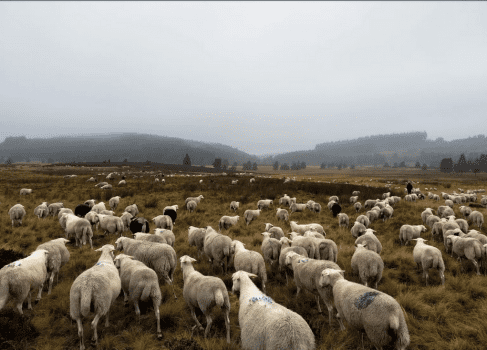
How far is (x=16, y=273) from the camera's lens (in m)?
5.49

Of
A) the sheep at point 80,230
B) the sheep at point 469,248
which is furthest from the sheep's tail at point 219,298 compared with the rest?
the sheep at point 469,248

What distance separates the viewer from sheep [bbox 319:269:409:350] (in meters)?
4.12

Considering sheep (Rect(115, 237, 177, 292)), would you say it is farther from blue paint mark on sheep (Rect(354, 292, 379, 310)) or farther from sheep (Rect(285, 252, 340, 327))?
blue paint mark on sheep (Rect(354, 292, 379, 310))

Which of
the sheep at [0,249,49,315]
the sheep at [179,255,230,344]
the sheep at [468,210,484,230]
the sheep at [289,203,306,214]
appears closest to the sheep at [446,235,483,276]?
the sheep at [468,210,484,230]

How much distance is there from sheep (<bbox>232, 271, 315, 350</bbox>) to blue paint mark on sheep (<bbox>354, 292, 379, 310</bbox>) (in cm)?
151

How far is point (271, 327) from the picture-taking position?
3.62 meters

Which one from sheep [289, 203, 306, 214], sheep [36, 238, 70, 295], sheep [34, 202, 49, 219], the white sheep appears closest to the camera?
sheep [36, 238, 70, 295]

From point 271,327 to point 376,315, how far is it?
2157mm

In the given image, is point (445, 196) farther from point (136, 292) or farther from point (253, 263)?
point (136, 292)

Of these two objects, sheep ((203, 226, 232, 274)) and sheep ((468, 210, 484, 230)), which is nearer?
sheep ((203, 226, 232, 274))

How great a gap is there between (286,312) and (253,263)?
10.9 feet

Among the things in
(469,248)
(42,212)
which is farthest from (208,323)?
(42,212)

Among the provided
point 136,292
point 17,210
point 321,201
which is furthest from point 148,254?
→ point 321,201

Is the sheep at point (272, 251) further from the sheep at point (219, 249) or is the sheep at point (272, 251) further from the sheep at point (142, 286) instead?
the sheep at point (142, 286)
